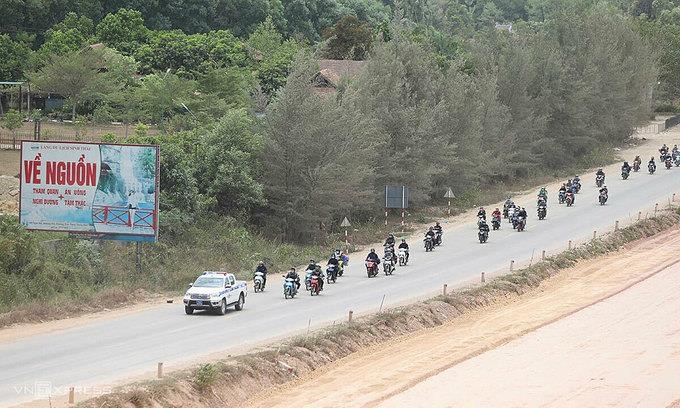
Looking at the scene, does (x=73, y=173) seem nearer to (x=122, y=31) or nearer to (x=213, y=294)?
(x=213, y=294)

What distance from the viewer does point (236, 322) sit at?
1476 inches

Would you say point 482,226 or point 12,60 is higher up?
point 12,60

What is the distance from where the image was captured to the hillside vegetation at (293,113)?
170 feet

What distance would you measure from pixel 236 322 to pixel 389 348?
16.9 ft

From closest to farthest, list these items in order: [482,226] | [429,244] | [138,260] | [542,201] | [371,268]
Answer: [138,260] → [371,268] → [429,244] → [482,226] → [542,201]

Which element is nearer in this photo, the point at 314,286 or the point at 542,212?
the point at 314,286

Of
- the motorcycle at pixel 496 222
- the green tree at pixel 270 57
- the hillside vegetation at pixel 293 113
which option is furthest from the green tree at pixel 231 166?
the green tree at pixel 270 57

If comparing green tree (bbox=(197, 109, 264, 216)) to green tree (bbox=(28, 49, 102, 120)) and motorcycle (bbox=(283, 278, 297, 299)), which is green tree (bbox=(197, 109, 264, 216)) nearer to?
motorcycle (bbox=(283, 278, 297, 299))

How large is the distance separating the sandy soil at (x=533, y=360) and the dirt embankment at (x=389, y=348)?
0.24ft

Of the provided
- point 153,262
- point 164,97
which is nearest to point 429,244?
point 153,262

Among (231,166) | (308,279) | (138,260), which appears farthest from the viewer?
(231,166)

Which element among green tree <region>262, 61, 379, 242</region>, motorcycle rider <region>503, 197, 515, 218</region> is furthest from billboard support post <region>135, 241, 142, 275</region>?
motorcycle rider <region>503, 197, 515, 218</region>

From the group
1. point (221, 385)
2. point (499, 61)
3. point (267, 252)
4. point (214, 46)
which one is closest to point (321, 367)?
point (221, 385)

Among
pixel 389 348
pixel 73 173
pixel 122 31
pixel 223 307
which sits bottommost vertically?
pixel 389 348
